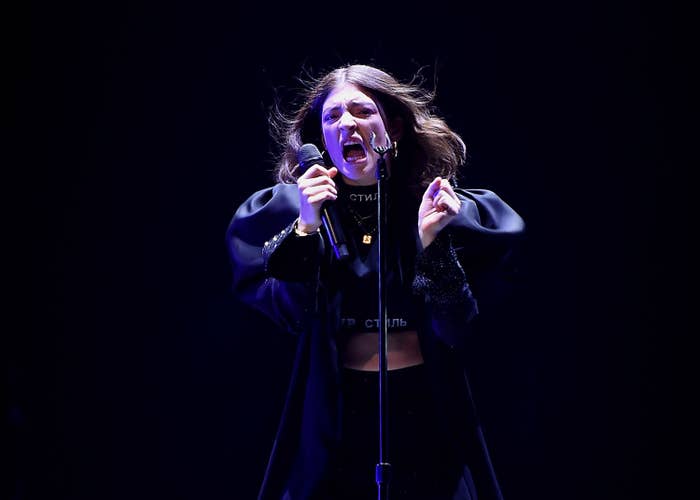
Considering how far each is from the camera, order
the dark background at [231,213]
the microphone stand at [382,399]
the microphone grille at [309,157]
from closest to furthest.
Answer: the microphone stand at [382,399]
the microphone grille at [309,157]
the dark background at [231,213]

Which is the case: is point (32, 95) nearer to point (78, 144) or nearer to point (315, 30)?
point (78, 144)

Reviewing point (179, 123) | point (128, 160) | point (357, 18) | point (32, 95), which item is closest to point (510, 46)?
point (357, 18)

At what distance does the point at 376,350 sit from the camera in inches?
60.6

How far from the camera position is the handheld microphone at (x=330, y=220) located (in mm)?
1358

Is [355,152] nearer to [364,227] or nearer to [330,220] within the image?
[364,227]

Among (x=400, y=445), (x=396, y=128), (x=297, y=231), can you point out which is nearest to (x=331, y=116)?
(x=396, y=128)

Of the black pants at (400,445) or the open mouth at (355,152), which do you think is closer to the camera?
the black pants at (400,445)

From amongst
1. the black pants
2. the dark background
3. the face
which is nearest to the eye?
the face

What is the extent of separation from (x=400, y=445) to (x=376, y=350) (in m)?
0.20

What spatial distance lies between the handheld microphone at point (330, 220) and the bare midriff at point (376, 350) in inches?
9.0

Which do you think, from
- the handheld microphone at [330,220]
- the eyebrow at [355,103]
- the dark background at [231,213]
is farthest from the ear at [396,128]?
the dark background at [231,213]

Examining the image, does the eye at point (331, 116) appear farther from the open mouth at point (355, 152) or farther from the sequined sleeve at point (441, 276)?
the sequined sleeve at point (441, 276)

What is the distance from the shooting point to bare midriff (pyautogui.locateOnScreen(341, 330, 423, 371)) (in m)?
1.53

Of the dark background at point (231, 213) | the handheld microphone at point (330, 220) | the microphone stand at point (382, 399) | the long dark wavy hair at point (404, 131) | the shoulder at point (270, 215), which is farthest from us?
the dark background at point (231, 213)
